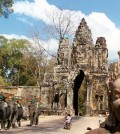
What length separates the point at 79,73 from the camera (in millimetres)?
52281

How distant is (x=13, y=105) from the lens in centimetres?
2389

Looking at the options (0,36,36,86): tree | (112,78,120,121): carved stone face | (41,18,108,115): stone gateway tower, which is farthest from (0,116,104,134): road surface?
(0,36,36,86): tree

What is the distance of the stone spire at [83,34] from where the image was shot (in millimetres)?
52750

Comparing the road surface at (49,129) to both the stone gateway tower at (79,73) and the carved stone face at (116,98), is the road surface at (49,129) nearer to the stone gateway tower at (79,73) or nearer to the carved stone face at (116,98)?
the carved stone face at (116,98)

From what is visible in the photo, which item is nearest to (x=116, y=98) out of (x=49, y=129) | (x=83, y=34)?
(x=49, y=129)

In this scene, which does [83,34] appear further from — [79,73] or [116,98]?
[116,98]

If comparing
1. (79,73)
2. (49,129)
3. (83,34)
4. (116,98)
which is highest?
(83,34)

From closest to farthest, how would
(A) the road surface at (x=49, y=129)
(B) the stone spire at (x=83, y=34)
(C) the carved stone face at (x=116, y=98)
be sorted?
1. (C) the carved stone face at (x=116, y=98)
2. (A) the road surface at (x=49, y=129)
3. (B) the stone spire at (x=83, y=34)

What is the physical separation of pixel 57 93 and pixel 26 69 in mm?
25688

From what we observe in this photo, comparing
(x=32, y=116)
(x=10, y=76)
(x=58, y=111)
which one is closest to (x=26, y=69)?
(x=10, y=76)

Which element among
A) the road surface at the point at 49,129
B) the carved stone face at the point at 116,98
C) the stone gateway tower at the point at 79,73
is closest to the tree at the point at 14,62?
the stone gateway tower at the point at 79,73

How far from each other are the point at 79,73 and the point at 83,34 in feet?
16.2

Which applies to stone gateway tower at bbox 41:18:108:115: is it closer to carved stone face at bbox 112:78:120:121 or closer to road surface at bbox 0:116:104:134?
road surface at bbox 0:116:104:134

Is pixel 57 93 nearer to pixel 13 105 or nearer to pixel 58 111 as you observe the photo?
pixel 58 111
